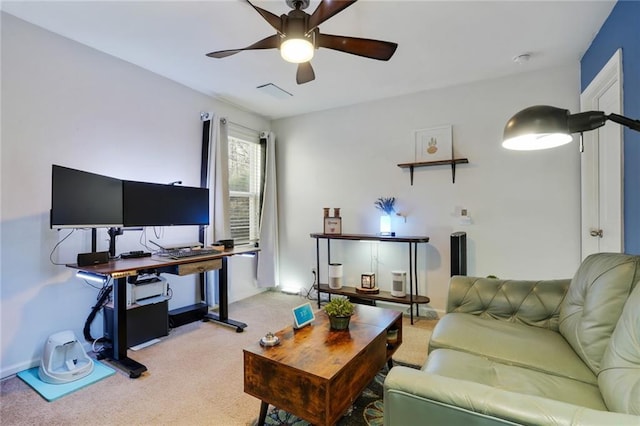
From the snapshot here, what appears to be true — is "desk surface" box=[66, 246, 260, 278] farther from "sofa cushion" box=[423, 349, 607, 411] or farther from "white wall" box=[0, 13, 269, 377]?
"sofa cushion" box=[423, 349, 607, 411]

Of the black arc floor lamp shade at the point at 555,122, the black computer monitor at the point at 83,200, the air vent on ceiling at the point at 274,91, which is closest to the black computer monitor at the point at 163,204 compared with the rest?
the black computer monitor at the point at 83,200

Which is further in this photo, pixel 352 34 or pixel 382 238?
pixel 382 238

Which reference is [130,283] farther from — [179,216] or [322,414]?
[322,414]

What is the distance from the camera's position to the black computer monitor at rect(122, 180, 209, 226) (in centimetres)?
265

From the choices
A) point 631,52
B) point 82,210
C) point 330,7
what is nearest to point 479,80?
point 631,52

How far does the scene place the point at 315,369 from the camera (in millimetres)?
1436

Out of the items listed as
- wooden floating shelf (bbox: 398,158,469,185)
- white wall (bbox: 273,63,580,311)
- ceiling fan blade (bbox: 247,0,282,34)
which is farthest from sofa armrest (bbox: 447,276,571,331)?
ceiling fan blade (bbox: 247,0,282,34)

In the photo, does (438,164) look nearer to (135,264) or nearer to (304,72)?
(304,72)

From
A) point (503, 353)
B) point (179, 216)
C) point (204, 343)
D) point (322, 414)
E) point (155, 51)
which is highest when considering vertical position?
point (155, 51)

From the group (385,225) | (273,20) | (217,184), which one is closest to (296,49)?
(273,20)

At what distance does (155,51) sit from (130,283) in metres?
2.03

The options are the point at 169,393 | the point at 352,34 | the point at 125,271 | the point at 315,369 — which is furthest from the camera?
the point at 352,34

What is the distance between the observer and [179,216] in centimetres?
304

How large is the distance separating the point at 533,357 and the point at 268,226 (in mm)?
3405
